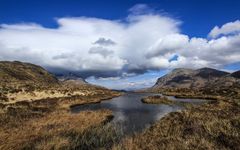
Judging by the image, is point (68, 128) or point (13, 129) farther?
point (68, 128)

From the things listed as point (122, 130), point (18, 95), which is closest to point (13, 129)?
point (122, 130)

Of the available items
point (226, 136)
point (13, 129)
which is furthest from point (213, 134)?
point (13, 129)

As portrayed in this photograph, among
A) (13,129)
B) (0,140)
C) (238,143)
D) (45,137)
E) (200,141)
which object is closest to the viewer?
(238,143)

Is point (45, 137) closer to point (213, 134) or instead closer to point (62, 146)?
point (62, 146)

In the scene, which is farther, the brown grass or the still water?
the still water

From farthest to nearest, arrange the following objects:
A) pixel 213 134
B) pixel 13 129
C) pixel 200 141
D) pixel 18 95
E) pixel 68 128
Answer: pixel 18 95 → pixel 68 128 → pixel 13 129 → pixel 213 134 → pixel 200 141

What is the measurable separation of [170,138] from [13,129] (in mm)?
14782

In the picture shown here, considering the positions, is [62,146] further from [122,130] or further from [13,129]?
[122,130]

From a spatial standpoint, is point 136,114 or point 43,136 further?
point 136,114

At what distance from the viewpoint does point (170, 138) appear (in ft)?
58.5

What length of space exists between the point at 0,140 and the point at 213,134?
15.8 m

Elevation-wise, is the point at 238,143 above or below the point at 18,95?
below

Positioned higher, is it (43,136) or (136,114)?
(43,136)

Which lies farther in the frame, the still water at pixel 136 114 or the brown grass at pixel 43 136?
the still water at pixel 136 114
